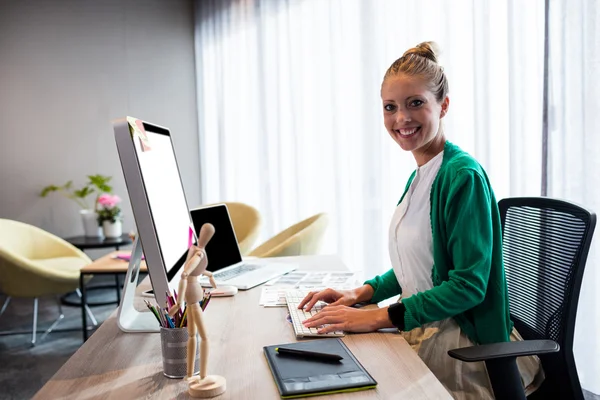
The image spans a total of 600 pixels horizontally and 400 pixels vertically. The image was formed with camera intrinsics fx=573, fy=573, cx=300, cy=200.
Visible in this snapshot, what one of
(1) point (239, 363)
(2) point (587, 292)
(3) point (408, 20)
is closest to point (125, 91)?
(3) point (408, 20)

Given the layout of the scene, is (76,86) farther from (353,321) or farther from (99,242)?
(353,321)

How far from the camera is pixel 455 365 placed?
1331 mm

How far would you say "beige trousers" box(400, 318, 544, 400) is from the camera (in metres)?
1.30

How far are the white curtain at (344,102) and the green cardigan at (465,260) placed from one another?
4.62ft

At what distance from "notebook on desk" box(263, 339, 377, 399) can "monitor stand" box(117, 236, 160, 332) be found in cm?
38

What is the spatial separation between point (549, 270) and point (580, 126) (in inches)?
47.4

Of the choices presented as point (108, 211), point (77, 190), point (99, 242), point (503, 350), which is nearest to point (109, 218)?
point (108, 211)

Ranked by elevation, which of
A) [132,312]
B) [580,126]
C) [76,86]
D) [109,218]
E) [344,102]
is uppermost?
[76,86]

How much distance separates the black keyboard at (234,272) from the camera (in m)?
2.03

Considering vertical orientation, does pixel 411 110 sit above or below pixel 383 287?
above

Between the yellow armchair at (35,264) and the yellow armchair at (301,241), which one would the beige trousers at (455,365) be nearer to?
the yellow armchair at (301,241)

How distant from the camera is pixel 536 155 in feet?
8.55

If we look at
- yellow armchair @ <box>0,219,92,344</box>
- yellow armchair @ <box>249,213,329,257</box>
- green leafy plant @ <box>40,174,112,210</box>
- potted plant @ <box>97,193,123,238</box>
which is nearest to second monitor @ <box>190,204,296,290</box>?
yellow armchair @ <box>249,213,329,257</box>

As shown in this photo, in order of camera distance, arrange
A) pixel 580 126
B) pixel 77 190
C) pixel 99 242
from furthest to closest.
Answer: pixel 77 190, pixel 99 242, pixel 580 126
